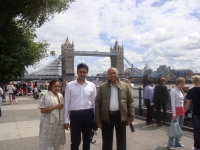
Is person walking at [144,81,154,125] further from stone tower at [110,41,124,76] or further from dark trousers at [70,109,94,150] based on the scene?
stone tower at [110,41,124,76]

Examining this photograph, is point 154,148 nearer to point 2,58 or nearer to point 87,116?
point 87,116

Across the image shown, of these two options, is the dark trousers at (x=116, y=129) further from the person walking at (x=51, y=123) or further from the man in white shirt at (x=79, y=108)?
the person walking at (x=51, y=123)

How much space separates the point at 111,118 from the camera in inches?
139

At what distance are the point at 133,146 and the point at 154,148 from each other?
43cm

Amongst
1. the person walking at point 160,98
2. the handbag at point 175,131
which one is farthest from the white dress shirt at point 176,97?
the person walking at point 160,98

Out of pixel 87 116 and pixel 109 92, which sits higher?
pixel 109 92

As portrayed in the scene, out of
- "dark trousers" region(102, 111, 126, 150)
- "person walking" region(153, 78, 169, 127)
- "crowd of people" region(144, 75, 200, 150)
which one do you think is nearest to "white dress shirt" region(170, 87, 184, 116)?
"crowd of people" region(144, 75, 200, 150)

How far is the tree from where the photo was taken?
14359 mm

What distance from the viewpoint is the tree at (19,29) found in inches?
565

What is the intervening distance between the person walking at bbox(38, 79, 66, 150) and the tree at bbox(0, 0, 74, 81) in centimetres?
1166

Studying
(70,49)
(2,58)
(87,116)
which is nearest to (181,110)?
(87,116)

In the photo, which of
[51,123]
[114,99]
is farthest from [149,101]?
[51,123]

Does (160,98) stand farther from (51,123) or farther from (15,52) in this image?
(15,52)

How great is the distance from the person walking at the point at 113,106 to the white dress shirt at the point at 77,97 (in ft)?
0.55
